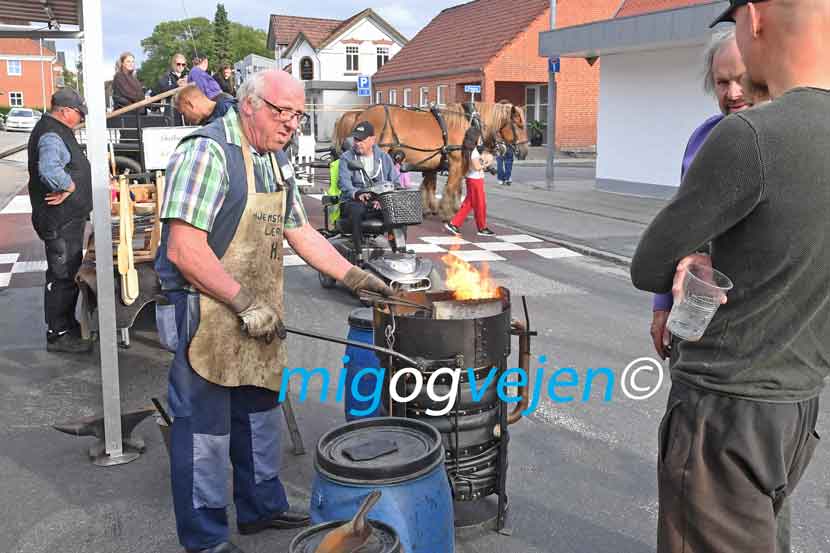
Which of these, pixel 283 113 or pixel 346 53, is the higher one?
pixel 346 53

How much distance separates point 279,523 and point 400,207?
4.41m

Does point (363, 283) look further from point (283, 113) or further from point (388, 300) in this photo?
point (283, 113)

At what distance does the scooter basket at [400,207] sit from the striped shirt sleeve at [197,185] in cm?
454

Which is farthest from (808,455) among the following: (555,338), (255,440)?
(555,338)

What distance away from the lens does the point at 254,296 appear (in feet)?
10.2

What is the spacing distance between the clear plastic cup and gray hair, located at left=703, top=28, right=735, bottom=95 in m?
1.46

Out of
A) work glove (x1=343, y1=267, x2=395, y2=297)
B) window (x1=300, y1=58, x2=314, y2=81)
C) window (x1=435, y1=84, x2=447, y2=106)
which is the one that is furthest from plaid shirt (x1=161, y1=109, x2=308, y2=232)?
window (x1=300, y1=58, x2=314, y2=81)

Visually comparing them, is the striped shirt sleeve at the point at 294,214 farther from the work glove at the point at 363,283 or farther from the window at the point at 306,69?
the window at the point at 306,69

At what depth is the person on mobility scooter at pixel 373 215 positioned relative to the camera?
7.08 metres

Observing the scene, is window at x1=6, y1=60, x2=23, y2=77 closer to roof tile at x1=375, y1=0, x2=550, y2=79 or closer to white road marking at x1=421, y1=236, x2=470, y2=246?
roof tile at x1=375, y1=0, x2=550, y2=79

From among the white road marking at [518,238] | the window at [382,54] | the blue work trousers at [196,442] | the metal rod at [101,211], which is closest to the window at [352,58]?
the window at [382,54]

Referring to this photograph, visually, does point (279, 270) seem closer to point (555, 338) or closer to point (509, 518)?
point (509, 518)

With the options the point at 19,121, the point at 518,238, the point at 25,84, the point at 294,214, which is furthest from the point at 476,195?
the point at 25,84

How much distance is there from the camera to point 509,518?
3.62 metres
